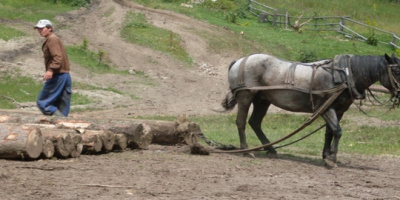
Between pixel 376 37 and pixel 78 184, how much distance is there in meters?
31.9

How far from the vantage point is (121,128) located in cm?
1330

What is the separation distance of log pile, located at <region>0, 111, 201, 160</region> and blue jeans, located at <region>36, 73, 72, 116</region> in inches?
23.0

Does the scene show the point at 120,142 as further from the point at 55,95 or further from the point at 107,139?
the point at 55,95

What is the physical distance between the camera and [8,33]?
98.3ft

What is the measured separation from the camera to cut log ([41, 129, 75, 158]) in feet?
38.3

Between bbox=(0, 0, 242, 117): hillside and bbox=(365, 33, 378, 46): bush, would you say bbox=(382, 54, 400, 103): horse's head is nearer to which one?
bbox=(0, 0, 242, 117): hillside

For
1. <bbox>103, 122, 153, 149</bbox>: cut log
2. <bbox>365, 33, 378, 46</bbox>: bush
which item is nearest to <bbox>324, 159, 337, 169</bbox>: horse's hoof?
<bbox>103, 122, 153, 149</bbox>: cut log

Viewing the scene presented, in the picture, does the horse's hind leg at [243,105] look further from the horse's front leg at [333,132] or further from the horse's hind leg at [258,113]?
the horse's front leg at [333,132]

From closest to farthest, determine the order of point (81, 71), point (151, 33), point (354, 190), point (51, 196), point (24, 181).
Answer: point (51, 196), point (24, 181), point (354, 190), point (81, 71), point (151, 33)

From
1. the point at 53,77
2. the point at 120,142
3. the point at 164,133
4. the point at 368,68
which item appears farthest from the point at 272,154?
the point at 53,77

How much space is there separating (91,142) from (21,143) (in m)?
1.44

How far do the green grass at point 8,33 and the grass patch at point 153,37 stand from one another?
175 inches

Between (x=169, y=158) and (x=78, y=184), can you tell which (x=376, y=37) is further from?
(x=78, y=184)

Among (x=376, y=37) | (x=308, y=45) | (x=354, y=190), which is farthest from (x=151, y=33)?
(x=354, y=190)
